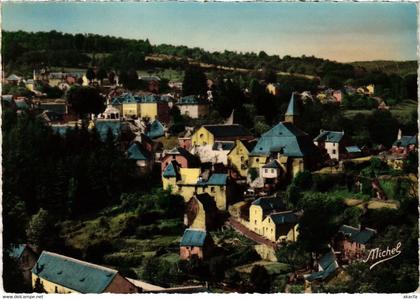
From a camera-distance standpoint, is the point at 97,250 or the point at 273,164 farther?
the point at 273,164

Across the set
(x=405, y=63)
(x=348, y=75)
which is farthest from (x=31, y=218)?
(x=405, y=63)

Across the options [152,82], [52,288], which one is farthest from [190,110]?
[52,288]

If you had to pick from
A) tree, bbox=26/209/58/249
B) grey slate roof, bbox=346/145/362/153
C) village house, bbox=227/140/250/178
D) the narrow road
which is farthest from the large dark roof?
tree, bbox=26/209/58/249

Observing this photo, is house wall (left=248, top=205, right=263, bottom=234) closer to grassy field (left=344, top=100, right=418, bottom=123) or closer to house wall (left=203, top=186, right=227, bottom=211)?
house wall (left=203, top=186, right=227, bottom=211)

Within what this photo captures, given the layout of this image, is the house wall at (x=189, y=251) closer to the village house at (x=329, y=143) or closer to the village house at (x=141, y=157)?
the village house at (x=141, y=157)

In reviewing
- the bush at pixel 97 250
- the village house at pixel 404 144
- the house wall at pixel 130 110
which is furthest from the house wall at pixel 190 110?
the village house at pixel 404 144

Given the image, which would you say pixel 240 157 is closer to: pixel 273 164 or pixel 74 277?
pixel 273 164
